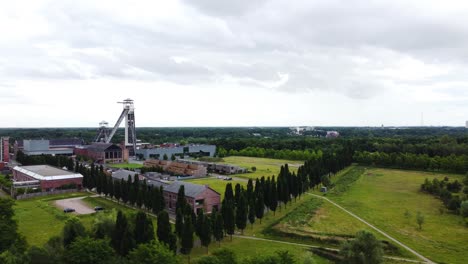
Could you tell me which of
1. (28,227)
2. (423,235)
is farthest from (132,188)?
(423,235)

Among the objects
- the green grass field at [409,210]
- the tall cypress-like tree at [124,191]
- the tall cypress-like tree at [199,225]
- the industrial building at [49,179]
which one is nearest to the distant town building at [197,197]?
the tall cypress-like tree at [124,191]

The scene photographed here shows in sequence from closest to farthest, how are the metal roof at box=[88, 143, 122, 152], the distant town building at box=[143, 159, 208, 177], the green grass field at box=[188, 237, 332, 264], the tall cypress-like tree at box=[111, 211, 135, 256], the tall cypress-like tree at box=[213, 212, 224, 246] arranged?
the tall cypress-like tree at box=[111, 211, 135, 256]
the green grass field at box=[188, 237, 332, 264]
the tall cypress-like tree at box=[213, 212, 224, 246]
the distant town building at box=[143, 159, 208, 177]
the metal roof at box=[88, 143, 122, 152]

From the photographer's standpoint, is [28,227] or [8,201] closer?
[8,201]

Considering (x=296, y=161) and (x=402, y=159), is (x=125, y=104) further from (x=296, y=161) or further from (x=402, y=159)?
(x=402, y=159)

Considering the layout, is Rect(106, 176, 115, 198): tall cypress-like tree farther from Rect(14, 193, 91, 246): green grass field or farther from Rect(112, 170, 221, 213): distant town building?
Rect(112, 170, 221, 213): distant town building

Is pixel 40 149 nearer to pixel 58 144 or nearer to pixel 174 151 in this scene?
pixel 58 144

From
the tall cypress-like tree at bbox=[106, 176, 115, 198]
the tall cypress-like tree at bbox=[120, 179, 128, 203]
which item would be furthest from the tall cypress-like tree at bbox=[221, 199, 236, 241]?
the tall cypress-like tree at bbox=[106, 176, 115, 198]
